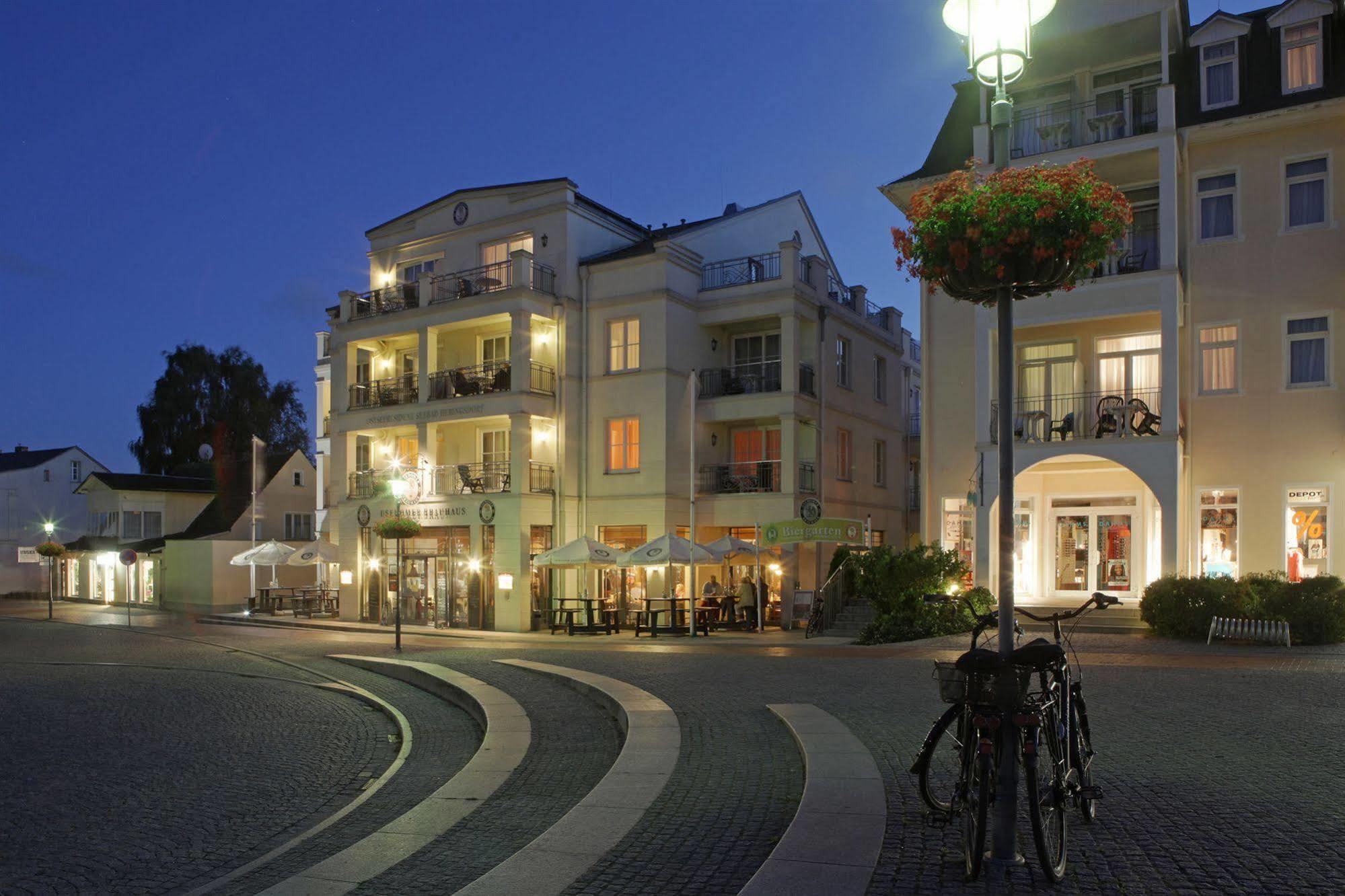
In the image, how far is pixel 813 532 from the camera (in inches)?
989

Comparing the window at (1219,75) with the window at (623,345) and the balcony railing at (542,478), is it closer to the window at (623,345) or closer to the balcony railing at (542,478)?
the window at (623,345)

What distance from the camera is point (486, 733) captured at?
11.4m

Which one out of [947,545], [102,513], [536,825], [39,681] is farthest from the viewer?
[102,513]

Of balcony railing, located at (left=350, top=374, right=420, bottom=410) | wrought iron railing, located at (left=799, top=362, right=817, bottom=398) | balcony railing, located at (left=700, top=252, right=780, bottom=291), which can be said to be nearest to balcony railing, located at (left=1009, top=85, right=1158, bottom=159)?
balcony railing, located at (left=700, top=252, right=780, bottom=291)

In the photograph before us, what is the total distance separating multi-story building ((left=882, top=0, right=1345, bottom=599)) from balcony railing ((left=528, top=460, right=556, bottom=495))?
12632 millimetres

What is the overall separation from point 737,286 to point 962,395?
8652 mm

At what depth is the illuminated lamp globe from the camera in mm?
6430

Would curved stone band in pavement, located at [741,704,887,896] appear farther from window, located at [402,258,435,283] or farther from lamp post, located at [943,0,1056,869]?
window, located at [402,258,435,283]

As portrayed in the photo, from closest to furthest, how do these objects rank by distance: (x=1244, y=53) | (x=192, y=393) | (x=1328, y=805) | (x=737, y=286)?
(x=1328, y=805) < (x=1244, y=53) < (x=737, y=286) < (x=192, y=393)

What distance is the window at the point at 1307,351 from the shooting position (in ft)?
69.5

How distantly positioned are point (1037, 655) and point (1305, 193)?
20.2 meters

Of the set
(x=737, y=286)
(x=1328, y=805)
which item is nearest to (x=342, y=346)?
(x=737, y=286)

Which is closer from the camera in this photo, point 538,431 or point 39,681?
point 39,681

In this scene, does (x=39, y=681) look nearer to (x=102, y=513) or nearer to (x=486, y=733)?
(x=486, y=733)
